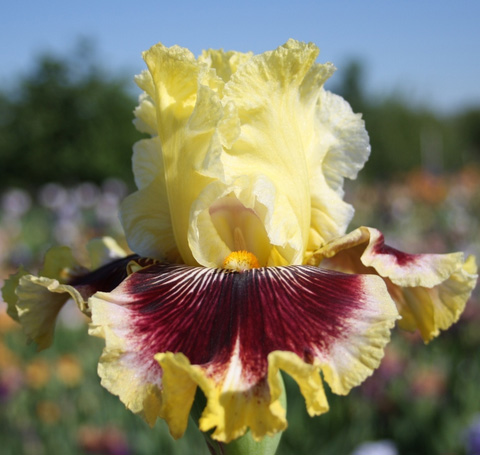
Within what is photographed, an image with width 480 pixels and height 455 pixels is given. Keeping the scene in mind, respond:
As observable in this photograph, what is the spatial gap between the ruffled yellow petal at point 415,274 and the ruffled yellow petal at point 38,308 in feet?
1.62

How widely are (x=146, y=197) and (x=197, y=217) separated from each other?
0.61 ft

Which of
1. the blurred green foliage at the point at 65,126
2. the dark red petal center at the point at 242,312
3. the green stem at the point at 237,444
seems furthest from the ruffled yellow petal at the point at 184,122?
the blurred green foliage at the point at 65,126

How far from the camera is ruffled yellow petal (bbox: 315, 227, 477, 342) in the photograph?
0.97m

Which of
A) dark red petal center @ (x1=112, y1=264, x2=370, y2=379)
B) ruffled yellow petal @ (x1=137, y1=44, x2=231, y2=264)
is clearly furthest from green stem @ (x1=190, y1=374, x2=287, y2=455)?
ruffled yellow petal @ (x1=137, y1=44, x2=231, y2=264)

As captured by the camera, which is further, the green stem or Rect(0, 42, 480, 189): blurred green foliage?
Rect(0, 42, 480, 189): blurred green foliage

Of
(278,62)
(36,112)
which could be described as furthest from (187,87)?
(36,112)

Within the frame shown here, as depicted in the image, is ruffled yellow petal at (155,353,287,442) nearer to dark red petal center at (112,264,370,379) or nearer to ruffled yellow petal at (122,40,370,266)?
dark red petal center at (112,264,370,379)

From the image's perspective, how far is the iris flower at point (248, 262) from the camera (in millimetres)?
771

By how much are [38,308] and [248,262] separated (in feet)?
1.31

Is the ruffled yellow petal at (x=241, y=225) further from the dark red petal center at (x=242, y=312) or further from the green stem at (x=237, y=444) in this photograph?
the green stem at (x=237, y=444)

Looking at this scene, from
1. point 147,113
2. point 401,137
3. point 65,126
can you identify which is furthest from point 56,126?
point 147,113

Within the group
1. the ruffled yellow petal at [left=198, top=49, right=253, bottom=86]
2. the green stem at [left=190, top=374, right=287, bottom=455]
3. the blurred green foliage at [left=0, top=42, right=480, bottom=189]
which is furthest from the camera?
the blurred green foliage at [left=0, top=42, right=480, bottom=189]

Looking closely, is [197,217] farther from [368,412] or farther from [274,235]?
[368,412]

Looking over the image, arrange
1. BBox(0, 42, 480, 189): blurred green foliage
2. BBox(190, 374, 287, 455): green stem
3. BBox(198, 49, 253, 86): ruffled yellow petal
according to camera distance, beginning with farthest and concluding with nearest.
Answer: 1. BBox(0, 42, 480, 189): blurred green foliage
2. BBox(198, 49, 253, 86): ruffled yellow petal
3. BBox(190, 374, 287, 455): green stem
